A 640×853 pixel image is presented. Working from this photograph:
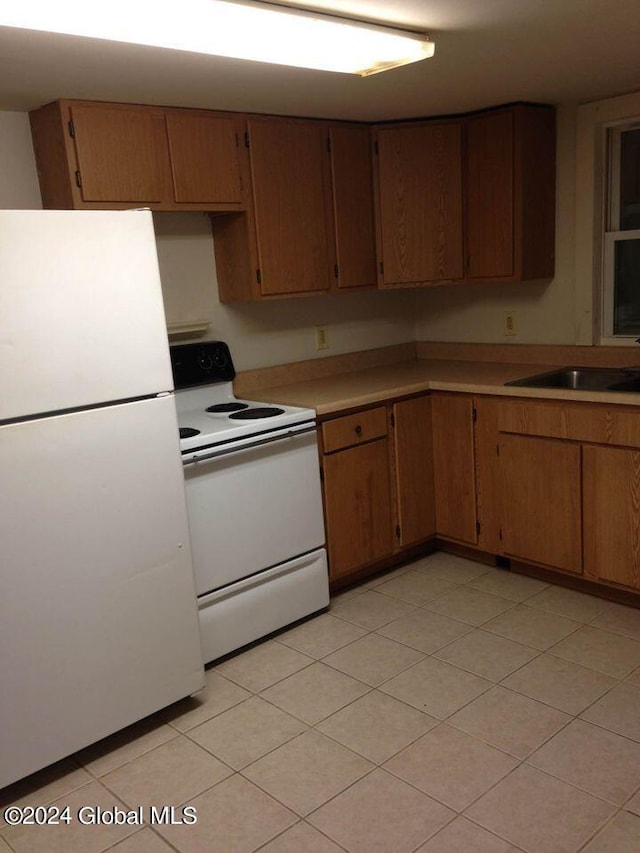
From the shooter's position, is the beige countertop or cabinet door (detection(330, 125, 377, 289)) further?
cabinet door (detection(330, 125, 377, 289))

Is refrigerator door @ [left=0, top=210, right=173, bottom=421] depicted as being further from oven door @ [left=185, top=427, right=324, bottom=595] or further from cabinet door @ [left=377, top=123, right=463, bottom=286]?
cabinet door @ [left=377, top=123, right=463, bottom=286]

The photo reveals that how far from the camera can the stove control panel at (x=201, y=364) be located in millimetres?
3059

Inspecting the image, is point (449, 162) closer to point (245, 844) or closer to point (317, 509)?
point (317, 509)

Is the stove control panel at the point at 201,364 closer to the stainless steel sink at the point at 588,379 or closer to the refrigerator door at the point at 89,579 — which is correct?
the refrigerator door at the point at 89,579

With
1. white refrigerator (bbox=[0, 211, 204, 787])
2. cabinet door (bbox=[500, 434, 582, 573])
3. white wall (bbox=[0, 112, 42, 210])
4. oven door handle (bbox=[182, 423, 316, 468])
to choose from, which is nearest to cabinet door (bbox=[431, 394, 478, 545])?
cabinet door (bbox=[500, 434, 582, 573])

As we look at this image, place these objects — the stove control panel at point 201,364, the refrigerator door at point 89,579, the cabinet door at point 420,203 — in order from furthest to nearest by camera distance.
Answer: the cabinet door at point 420,203 → the stove control panel at point 201,364 → the refrigerator door at point 89,579

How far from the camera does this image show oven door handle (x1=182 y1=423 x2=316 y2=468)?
2508mm

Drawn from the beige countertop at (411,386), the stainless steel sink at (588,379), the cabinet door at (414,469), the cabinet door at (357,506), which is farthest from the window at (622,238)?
Answer: the cabinet door at (357,506)

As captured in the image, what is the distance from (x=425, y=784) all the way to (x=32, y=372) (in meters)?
1.56

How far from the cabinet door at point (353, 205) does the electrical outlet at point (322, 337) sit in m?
0.33

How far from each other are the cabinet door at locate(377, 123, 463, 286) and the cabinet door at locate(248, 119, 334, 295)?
1.08ft

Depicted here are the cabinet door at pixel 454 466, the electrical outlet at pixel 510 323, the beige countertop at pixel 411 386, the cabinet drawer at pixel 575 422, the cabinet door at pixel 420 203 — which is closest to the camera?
the cabinet drawer at pixel 575 422

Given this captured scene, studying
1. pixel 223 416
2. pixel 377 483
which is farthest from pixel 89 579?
pixel 377 483

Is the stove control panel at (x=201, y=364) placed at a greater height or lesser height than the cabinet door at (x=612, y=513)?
greater
